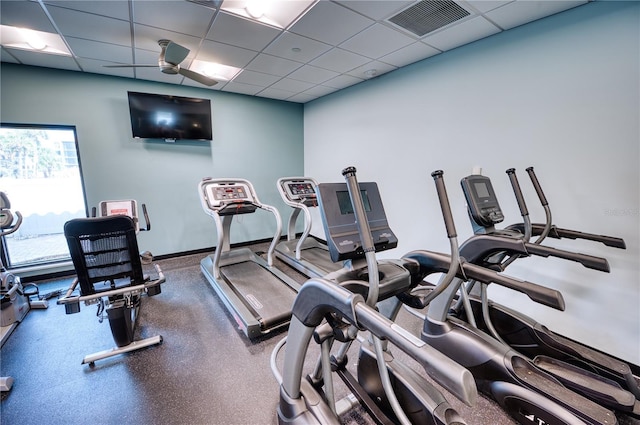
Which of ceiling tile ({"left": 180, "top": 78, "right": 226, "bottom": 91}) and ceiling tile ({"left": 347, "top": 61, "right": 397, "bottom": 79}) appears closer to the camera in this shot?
ceiling tile ({"left": 347, "top": 61, "right": 397, "bottom": 79})

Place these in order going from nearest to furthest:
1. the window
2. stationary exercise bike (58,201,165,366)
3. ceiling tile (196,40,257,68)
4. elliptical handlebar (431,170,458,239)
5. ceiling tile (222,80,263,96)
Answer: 1. elliptical handlebar (431,170,458,239)
2. stationary exercise bike (58,201,165,366)
3. ceiling tile (196,40,257,68)
4. the window
5. ceiling tile (222,80,263,96)

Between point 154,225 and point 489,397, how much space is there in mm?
4656

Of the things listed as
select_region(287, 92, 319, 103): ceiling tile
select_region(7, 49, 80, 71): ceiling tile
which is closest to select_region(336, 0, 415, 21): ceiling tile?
select_region(287, 92, 319, 103): ceiling tile

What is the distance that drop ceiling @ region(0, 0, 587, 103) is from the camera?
7.07 ft

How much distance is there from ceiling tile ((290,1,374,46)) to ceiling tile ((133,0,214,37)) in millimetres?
790

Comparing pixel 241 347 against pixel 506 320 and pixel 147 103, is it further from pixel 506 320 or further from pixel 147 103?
pixel 147 103

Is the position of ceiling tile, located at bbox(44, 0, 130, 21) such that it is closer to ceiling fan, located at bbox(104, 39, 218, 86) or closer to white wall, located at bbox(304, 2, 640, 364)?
ceiling fan, located at bbox(104, 39, 218, 86)

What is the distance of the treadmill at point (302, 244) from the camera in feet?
12.7

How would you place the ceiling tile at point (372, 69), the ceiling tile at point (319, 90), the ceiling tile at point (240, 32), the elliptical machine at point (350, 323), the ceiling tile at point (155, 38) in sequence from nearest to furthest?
the elliptical machine at point (350, 323), the ceiling tile at point (240, 32), the ceiling tile at point (155, 38), the ceiling tile at point (372, 69), the ceiling tile at point (319, 90)

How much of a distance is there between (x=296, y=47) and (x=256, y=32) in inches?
18.8

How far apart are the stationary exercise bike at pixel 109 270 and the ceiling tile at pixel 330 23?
2.25 m

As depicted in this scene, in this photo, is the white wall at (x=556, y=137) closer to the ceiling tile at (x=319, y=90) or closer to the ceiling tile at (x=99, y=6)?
the ceiling tile at (x=319, y=90)

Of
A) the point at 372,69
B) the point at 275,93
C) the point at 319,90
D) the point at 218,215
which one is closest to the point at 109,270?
the point at 218,215

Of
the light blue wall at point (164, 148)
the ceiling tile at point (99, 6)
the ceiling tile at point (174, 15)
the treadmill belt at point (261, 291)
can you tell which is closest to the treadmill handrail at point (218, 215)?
the treadmill belt at point (261, 291)
